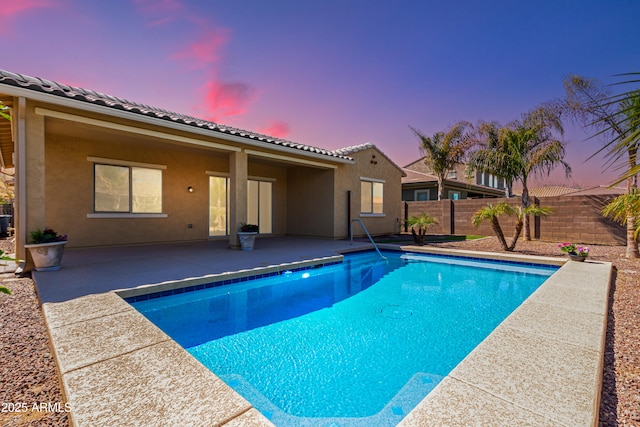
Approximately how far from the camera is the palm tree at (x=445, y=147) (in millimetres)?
18578

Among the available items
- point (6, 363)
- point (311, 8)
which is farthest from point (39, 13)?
point (6, 363)

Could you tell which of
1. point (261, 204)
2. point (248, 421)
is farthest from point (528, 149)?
point (248, 421)

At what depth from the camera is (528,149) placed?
40.8 ft

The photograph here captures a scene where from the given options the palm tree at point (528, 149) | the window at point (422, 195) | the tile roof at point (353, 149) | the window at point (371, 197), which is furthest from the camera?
the window at point (422, 195)

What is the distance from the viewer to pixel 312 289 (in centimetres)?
651

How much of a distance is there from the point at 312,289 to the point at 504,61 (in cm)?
1068

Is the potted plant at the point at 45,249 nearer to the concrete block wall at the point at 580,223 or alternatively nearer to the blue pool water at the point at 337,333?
the blue pool water at the point at 337,333

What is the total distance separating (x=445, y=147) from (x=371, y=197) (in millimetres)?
7942

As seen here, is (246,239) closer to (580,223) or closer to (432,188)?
(580,223)

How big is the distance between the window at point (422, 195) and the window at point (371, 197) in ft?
34.2

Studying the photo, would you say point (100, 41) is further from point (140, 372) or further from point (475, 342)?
point (475, 342)

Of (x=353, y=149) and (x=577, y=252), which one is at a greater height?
(x=353, y=149)

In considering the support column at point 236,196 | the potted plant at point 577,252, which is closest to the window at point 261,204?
the support column at point 236,196

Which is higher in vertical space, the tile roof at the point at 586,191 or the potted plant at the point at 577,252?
the tile roof at the point at 586,191
